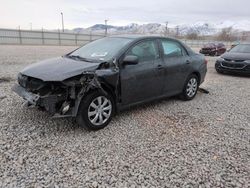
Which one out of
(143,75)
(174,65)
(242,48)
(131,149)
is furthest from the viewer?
(242,48)

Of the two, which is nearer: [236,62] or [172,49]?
[172,49]

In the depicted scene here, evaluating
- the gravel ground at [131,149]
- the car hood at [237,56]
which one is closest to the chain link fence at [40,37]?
the car hood at [237,56]

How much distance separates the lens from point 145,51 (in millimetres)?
4992

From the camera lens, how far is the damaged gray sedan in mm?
3902

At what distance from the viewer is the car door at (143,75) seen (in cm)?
454

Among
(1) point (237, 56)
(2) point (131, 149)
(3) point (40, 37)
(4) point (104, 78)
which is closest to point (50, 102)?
(4) point (104, 78)

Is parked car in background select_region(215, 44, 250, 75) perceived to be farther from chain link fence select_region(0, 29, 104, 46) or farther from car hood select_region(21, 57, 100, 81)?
chain link fence select_region(0, 29, 104, 46)

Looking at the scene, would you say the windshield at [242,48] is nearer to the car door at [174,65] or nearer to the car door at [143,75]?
the car door at [174,65]

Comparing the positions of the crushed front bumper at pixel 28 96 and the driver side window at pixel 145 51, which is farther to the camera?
the driver side window at pixel 145 51

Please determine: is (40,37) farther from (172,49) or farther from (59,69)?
(59,69)

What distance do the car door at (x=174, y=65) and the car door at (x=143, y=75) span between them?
21cm

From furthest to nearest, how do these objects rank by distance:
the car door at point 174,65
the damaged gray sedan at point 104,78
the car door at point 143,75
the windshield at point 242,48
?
the windshield at point 242,48 < the car door at point 174,65 < the car door at point 143,75 < the damaged gray sedan at point 104,78

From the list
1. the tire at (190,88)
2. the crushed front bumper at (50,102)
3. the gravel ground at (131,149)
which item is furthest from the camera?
the tire at (190,88)

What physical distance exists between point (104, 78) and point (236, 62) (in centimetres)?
796
